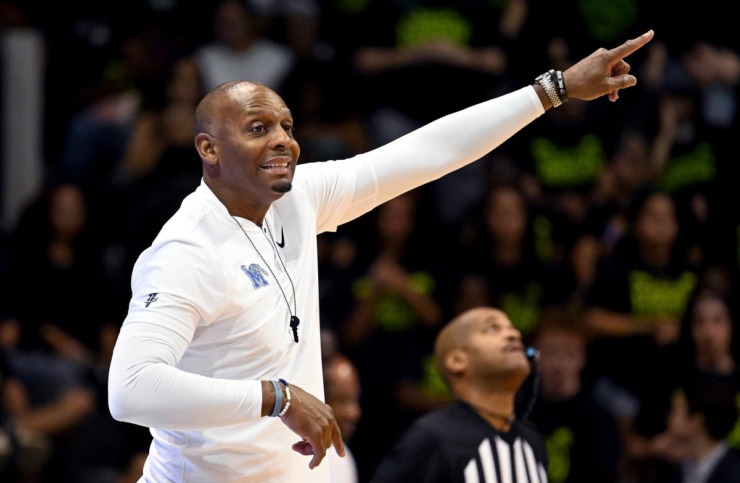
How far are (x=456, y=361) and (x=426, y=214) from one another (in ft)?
11.2

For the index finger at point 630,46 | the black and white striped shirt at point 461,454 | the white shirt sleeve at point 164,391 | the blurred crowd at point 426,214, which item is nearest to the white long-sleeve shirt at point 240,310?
the white shirt sleeve at point 164,391

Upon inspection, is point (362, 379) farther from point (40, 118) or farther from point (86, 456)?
point (40, 118)

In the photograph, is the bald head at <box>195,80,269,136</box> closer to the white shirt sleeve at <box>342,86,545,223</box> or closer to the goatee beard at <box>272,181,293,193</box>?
the goatee beard at <box>272,181,293,193</box>

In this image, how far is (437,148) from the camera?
13.9 feet

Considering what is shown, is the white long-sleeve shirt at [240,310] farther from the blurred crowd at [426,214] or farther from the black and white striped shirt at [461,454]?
the blurred crowd at [426,214]

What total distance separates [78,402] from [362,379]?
1.68 m

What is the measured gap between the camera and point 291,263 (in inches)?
157

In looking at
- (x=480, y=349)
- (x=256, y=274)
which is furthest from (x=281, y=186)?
(x=480, y=349)

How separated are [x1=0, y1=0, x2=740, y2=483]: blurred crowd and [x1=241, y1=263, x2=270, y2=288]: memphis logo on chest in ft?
10.7

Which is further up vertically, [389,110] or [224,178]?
[389,110]

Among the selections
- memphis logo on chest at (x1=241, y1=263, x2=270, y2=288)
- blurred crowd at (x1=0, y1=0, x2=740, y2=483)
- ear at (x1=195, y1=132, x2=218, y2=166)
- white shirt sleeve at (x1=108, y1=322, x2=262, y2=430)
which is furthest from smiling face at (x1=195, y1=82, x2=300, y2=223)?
blurred crowd at (x1=0, y1=0, x2=740, y2=483)

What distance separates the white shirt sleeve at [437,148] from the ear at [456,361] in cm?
136

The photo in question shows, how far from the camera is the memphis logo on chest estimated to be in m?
3.79

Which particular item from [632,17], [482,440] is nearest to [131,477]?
[482,440]
